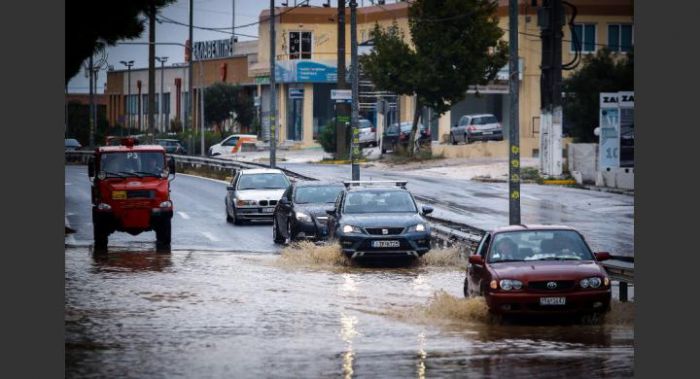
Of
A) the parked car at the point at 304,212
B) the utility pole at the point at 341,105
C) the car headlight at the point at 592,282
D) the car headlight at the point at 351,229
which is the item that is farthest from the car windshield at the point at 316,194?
the utility pole at the point at 341,105

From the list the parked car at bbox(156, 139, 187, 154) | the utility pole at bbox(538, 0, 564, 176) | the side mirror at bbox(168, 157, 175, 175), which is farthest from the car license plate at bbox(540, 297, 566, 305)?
the parked car at bbox(156, 139, 187, 154)

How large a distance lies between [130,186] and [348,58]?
6073 centimetres

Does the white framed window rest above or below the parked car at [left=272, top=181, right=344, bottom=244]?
above

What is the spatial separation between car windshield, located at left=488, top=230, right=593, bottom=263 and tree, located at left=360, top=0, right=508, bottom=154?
46071mm

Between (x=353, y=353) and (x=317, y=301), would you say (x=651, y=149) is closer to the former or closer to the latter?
(x=317, y=301)

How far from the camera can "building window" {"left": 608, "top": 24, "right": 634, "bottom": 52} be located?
79062 mm

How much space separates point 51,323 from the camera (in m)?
18.4

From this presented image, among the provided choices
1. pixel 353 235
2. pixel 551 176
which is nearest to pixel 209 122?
pixel 551 176

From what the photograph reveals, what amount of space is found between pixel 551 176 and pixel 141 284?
31.6 m

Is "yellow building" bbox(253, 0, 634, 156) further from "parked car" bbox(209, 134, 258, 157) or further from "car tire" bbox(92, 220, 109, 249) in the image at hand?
"car tire" bbox(92, 220, 109, 249)

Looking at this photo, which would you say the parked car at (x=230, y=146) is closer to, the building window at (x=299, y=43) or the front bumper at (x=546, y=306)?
the building window at (x=299, y=43)

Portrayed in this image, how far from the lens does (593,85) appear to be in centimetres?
6650

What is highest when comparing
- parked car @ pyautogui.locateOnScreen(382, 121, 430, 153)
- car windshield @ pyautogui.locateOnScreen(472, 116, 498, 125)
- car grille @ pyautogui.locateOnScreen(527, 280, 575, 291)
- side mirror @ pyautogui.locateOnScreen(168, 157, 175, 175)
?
car windshield @ pyautogui.locateOnScreen(472, 116, 498, 125)

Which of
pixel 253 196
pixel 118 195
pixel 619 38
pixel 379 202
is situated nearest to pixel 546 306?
pixel 379 202
